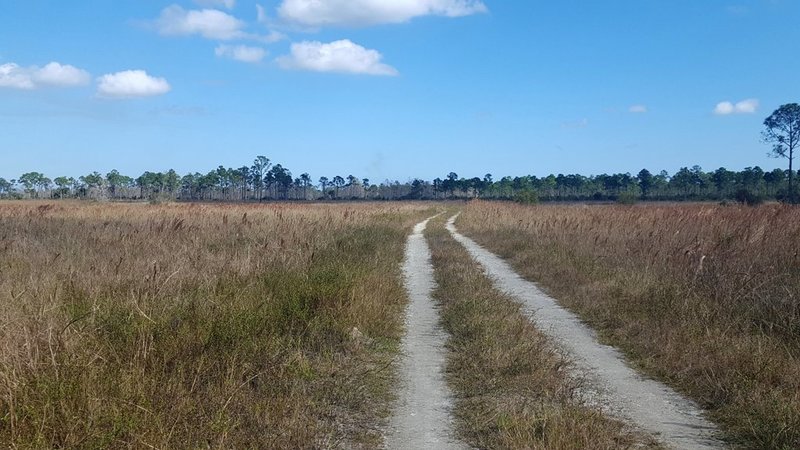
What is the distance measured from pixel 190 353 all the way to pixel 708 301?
23.2ft

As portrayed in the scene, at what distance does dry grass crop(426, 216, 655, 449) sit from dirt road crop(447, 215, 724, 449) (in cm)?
23

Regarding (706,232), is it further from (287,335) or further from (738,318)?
(287,335)

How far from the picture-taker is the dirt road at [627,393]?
4613mm

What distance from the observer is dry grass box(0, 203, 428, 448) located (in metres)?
3.91

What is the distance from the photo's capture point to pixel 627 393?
5.56 metres

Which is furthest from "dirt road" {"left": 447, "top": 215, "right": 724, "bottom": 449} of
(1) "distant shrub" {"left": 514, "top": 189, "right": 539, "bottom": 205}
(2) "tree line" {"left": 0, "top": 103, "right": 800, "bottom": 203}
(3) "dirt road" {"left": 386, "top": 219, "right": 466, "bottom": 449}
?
(2) "tree line" {"left": 0, "top": 103, "right": 800, "bottom": 203}

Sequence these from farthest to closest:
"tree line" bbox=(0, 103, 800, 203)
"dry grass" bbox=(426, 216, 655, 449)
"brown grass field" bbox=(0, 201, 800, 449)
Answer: "tree line" bbox=(0, 103, 800, 203) → "dry grass" bbox=(426, 216, 655, 449) → "brown grass field" bbox=(0, 201, 800, 449)

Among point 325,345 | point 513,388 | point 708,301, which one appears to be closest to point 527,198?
point 708,301

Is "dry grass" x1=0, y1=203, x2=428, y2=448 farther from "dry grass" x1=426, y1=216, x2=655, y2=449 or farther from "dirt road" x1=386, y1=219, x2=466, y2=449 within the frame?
"dry grass" x1=426, y1=216, x2=655, y2=449

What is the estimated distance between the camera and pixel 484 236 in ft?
81.5

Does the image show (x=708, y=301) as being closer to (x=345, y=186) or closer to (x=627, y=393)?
(x=627, y=393)

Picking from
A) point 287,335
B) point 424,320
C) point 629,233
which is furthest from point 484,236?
point 287,335

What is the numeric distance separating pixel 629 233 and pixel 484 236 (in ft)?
27.1

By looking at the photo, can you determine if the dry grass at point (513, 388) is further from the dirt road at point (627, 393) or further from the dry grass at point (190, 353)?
the dry grass at point (190, 353)
